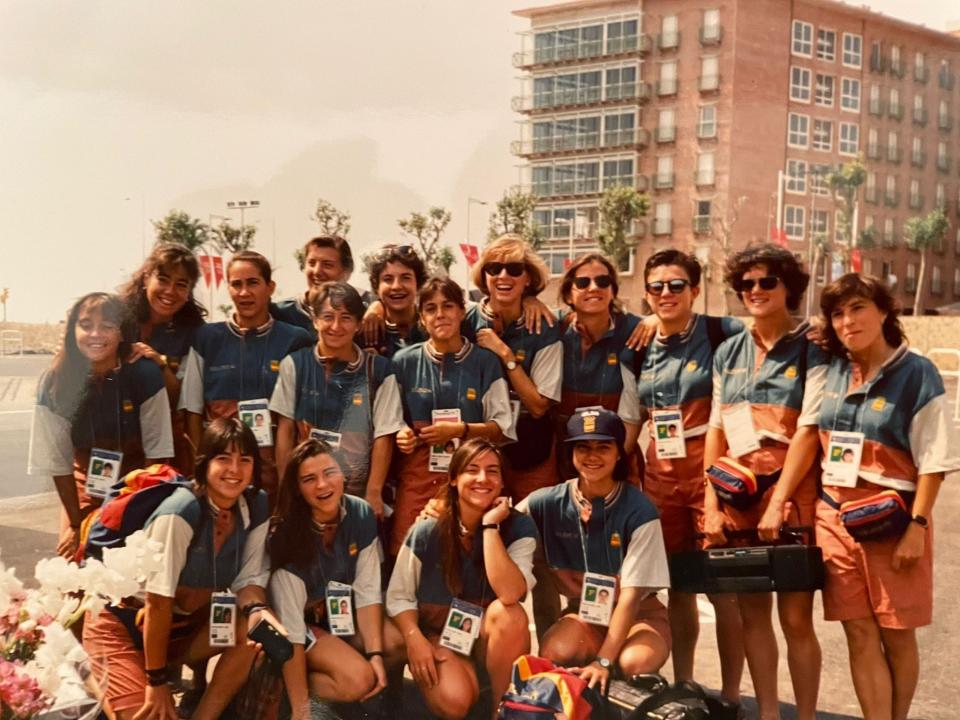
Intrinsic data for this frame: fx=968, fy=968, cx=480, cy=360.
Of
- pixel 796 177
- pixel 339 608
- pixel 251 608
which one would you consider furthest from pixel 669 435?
pixel 796 177

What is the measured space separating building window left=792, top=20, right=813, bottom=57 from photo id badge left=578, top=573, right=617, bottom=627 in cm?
1031

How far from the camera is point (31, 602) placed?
1.82 meters

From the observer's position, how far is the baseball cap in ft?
10.7

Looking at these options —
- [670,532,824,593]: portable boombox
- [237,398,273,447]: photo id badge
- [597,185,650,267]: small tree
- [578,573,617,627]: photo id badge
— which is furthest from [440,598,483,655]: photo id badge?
[597,185,650,267]: small tree

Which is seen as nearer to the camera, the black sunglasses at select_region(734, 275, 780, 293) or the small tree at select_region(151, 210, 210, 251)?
the black sunglasses at select_region(734, 275, 780, 293)

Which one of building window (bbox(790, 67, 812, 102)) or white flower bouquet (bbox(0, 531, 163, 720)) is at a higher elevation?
building window (bbox(790, 67, 812, 102))

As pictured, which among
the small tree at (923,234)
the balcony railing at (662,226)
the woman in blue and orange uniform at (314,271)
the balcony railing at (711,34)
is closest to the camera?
the woman in blue and orange uniform at (314,271)

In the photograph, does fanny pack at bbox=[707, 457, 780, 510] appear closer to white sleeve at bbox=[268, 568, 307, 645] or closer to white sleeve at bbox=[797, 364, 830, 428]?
white sleeve at bbox=[797, 364, 830, 428]

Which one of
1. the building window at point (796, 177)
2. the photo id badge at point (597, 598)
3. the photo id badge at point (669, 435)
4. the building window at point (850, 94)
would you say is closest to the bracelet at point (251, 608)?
the photo id badge at point (597, 598)

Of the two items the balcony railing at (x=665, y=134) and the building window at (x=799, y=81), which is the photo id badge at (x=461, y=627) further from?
the balcony railing at (x=665, y=134)

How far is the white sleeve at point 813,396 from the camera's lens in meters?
3.18

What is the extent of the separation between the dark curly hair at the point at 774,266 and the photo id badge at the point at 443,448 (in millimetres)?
1087

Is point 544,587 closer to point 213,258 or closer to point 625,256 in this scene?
point 213,258

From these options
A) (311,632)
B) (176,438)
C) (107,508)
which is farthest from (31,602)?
(176,438)
